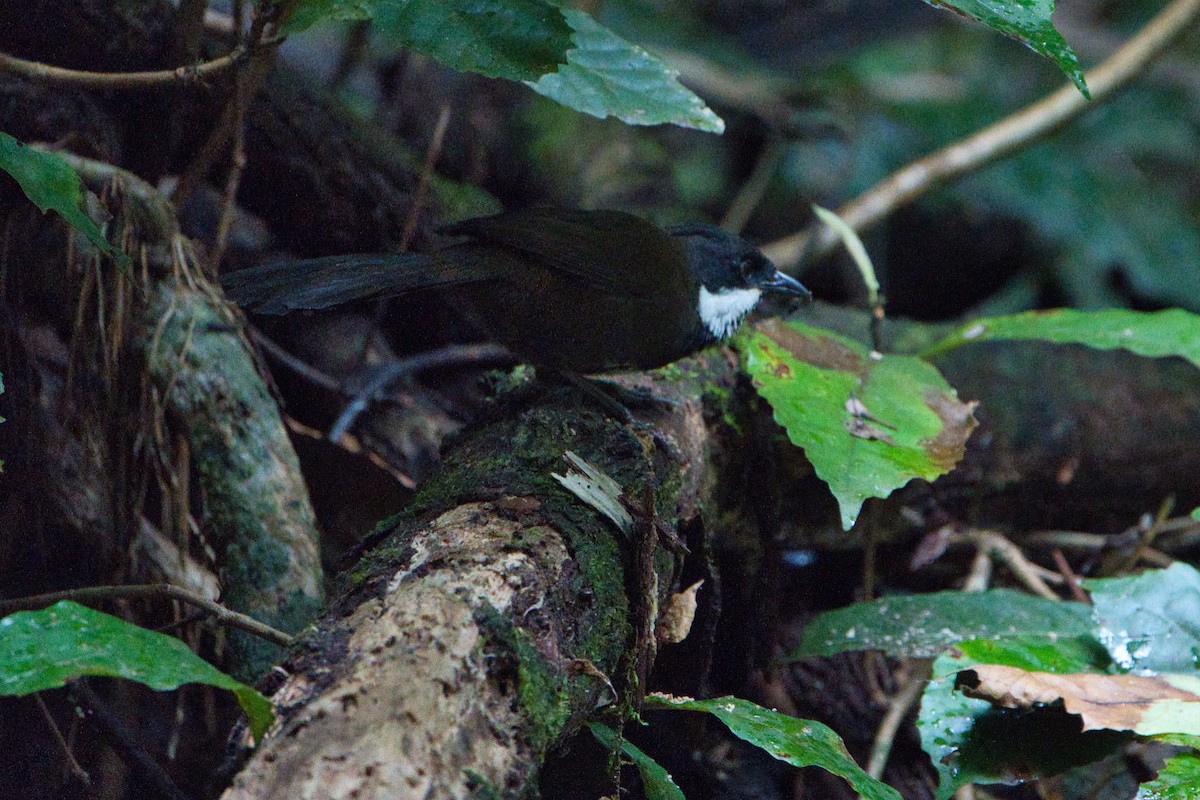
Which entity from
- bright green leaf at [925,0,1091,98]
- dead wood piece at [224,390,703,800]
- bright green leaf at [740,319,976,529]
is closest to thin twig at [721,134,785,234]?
bright green leaf at [740,319,976,529]

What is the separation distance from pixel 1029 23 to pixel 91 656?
1795mm

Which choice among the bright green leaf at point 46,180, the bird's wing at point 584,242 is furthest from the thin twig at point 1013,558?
the bright green leaf at point 46,180

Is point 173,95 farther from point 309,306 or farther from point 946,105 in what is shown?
point 946,105

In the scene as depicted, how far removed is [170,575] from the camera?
257 centimetres

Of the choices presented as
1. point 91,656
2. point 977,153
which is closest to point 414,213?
point 91,656

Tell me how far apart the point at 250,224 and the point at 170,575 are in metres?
1.58

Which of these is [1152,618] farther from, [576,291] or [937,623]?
[576,291]

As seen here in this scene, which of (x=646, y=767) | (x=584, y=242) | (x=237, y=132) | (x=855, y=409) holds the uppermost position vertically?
(x=237, y=132)

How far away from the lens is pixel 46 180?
1860 millimetres

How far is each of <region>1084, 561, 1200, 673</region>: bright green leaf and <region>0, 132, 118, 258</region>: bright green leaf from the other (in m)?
2.41

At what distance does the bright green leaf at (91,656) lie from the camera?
136cm

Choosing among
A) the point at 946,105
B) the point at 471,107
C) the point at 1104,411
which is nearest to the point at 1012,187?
the point at 946,105

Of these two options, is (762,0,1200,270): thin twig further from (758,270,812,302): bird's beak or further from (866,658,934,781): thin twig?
(866,658,934,781): thin twig

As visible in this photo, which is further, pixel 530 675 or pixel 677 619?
pixel 677 619
